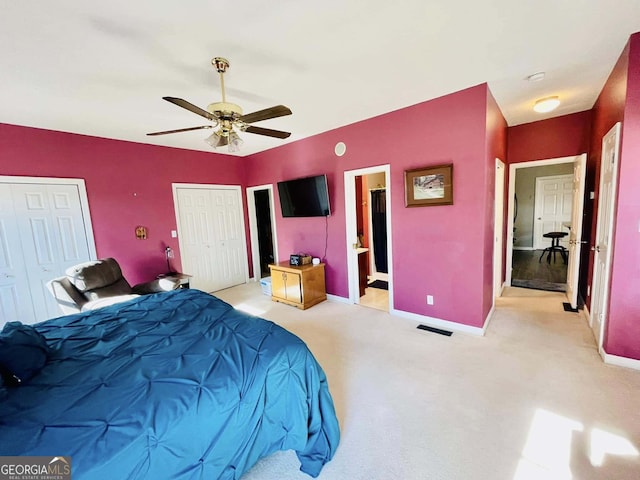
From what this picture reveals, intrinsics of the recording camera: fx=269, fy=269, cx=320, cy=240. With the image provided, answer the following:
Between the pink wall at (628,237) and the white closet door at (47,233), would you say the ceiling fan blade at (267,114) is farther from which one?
the white closet door at (47,233)

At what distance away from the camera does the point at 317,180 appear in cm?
396

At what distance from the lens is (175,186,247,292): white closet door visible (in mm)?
4664

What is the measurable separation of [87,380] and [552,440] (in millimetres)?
2639

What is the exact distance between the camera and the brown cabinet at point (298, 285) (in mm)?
3955

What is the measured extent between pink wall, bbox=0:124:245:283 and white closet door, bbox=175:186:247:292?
204 millimetres

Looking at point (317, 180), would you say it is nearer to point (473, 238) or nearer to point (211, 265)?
point (473, 238)

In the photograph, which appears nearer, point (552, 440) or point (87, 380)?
point (87, 380)

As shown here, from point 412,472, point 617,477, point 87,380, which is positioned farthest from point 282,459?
point 617,477

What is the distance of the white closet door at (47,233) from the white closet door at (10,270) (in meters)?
0.05

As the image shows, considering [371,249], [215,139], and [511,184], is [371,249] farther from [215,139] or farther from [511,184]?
[215,139]

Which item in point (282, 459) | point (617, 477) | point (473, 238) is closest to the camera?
point (617, 477)

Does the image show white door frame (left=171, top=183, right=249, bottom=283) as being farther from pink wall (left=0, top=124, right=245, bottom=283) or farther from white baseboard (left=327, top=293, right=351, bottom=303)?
white baseboard (left=327, top=293, right=351, bottom=303)

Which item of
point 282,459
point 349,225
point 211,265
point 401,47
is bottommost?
point 282,459

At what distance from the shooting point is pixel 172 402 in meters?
1.15
